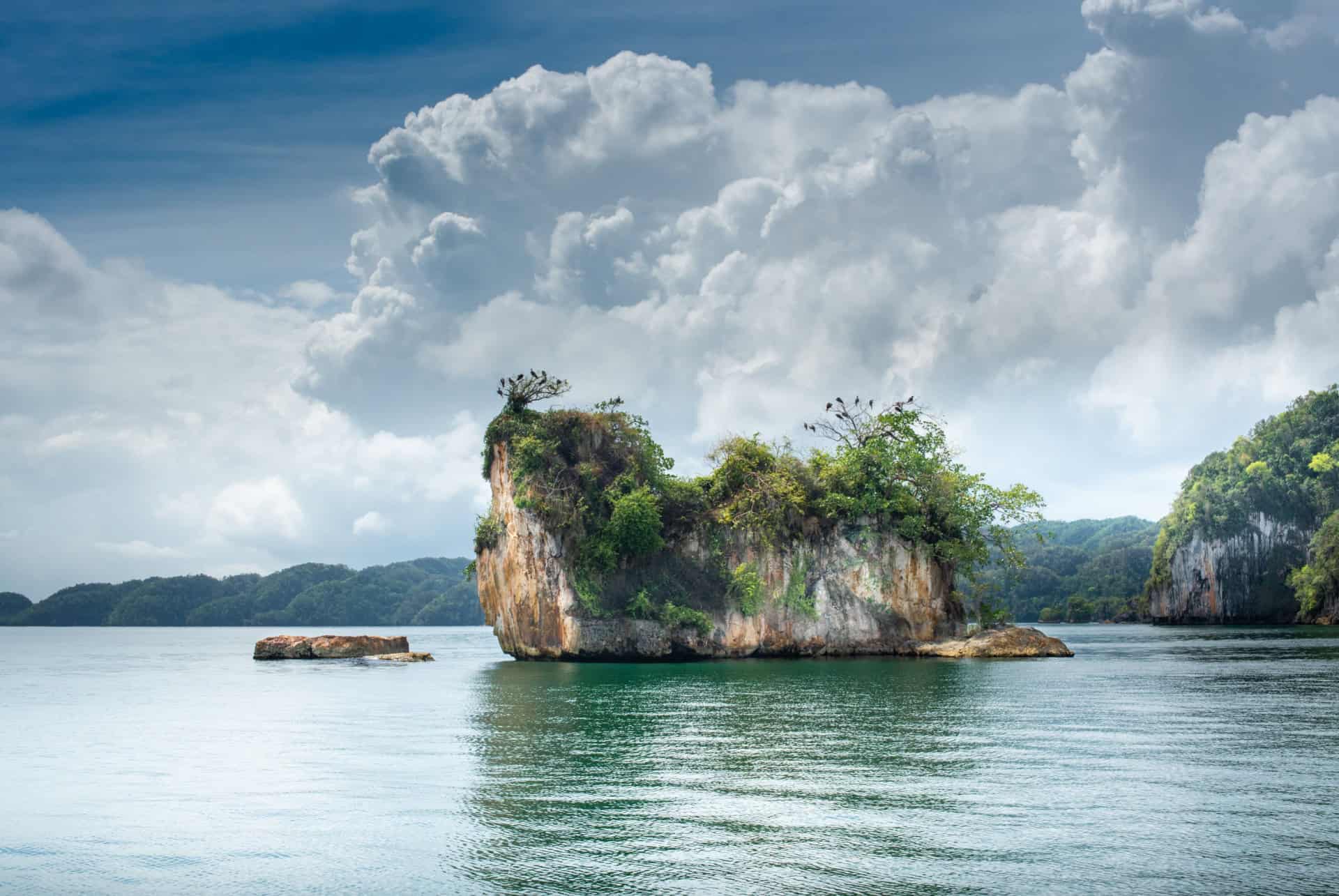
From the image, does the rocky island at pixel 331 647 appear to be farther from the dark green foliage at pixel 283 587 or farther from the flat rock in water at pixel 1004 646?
the dark green foliage at pixel 283 587

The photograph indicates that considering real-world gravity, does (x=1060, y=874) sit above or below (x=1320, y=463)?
below

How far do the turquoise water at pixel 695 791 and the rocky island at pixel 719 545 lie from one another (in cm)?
1944

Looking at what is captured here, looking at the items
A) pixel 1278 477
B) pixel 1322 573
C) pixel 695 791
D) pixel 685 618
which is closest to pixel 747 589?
pixel 685 618

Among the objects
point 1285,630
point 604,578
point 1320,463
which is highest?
point 1320,463

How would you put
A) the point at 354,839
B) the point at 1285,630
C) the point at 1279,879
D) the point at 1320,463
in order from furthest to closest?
the point at 1320,463, the point at 1285,630, the point at 354,839, the point at 1279,879

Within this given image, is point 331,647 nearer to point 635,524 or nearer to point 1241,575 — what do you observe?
point 635,524

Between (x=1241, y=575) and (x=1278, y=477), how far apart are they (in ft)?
40.6

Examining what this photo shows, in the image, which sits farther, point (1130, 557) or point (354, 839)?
point (1130, 557)

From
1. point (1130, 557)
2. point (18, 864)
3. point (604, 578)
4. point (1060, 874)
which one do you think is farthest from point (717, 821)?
point (1130, 557)

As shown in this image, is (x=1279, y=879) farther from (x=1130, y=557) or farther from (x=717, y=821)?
(x=1130, y=557)

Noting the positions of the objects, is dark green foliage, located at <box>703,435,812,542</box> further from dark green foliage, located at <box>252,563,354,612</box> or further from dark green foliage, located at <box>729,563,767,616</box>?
dark green foliage, located at <box>252,563,354,612</box>

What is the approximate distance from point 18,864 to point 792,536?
45.9 meters

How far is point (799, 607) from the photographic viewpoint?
55469 mm

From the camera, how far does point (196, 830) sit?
14586 mm
